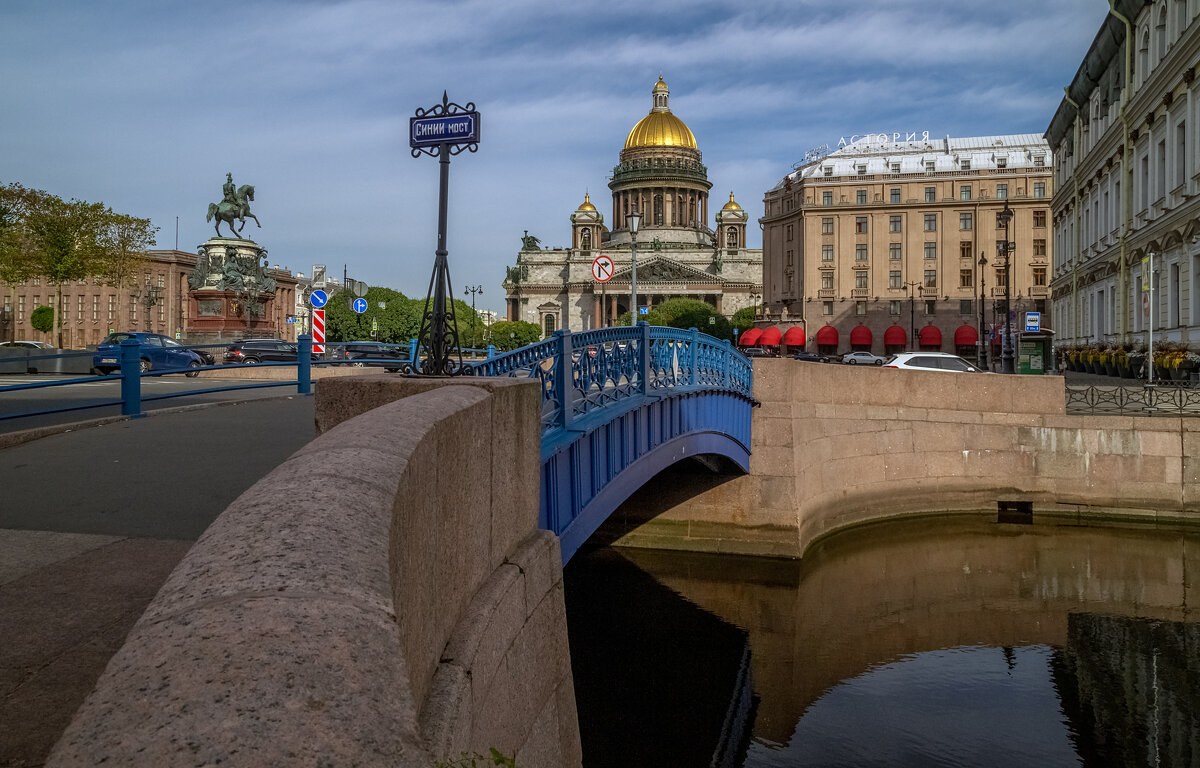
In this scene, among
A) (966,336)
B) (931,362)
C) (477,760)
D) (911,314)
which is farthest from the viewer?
(911,314)

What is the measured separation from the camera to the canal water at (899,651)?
11.8 metres

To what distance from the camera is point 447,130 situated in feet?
29.1

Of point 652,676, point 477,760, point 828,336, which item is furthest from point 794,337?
point 477,760

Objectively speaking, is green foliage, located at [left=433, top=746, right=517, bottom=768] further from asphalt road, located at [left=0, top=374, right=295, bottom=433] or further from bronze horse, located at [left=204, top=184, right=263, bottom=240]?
bronze horse, located at [left=204, top=184, right=263, bottom=240]

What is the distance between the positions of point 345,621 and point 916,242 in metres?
82.9

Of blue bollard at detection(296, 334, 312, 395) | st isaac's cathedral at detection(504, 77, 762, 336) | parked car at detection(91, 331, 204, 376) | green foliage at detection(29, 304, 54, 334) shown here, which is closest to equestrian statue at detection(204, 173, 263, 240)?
parked car at detection(91, 331, 204, 376)

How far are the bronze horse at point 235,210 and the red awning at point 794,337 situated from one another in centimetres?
4765

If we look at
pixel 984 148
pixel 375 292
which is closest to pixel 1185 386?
pixel 984 148

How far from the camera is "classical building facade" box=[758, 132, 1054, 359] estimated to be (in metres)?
77.6

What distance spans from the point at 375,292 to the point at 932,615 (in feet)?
292

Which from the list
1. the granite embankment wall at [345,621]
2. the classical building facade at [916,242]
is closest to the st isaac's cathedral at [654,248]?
the classical building facade at [916,242]

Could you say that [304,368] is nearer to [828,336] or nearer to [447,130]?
[447,130]

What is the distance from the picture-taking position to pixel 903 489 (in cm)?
2200

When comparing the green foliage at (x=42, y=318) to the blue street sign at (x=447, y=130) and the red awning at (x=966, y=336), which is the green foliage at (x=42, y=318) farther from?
the blue street sign at (x=447, y=130)
